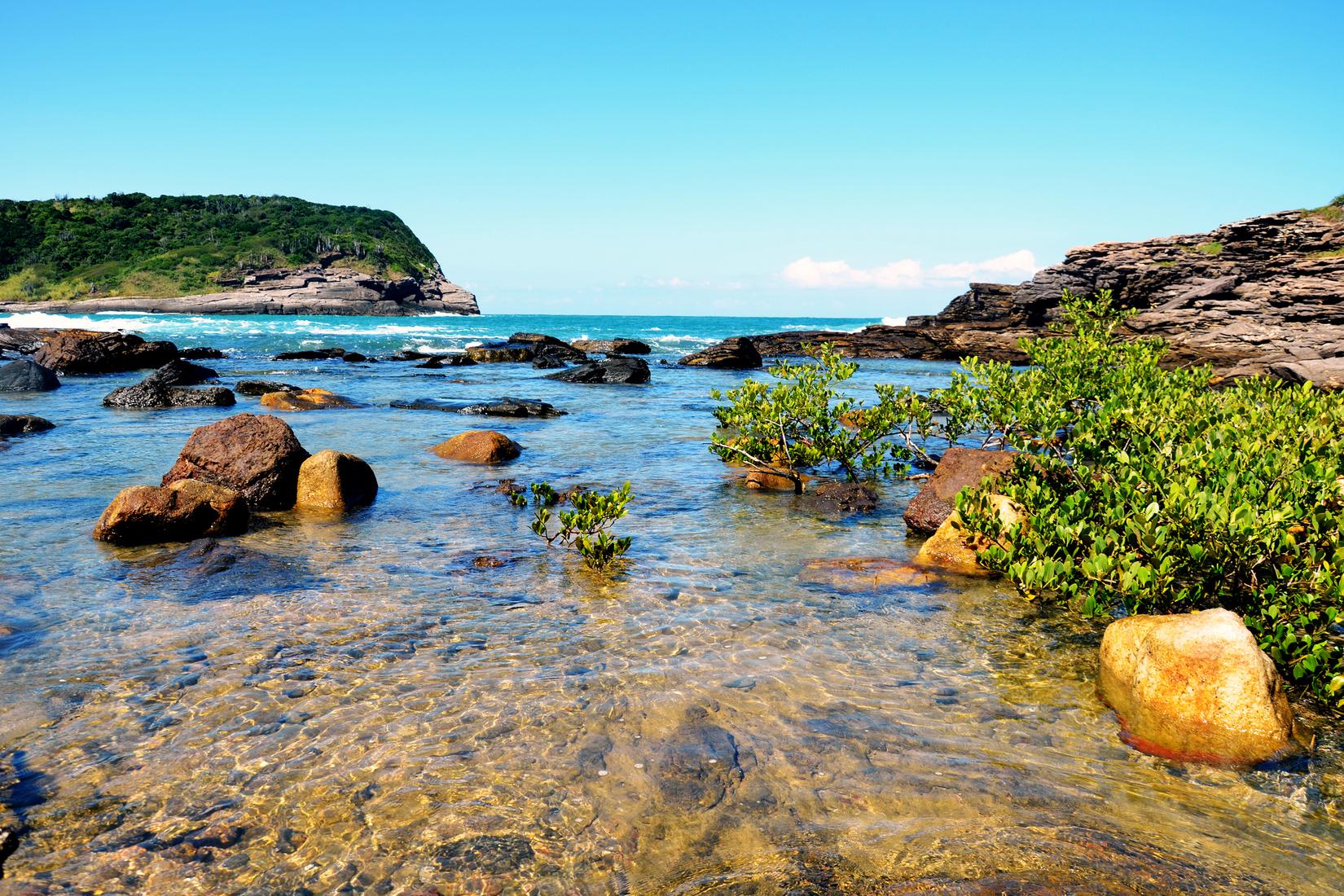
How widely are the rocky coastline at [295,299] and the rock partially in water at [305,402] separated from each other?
10008 cm

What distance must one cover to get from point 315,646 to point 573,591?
8.17 feet

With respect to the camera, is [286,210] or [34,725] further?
[286,210]

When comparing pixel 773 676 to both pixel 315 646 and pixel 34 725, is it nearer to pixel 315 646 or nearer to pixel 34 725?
pixel 315 646

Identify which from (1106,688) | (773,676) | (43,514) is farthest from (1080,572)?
(43,514)

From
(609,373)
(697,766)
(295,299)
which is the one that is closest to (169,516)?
(697,766)

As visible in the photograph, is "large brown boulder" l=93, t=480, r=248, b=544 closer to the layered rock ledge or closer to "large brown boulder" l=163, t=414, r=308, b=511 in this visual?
Result: "large brown boulder" l=163, t=414, r=308, b=511

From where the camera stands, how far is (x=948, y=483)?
10.3 m

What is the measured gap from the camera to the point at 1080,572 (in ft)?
22.5

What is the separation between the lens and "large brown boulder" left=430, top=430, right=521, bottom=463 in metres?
15.1

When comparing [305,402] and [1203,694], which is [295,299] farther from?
[1203,694]

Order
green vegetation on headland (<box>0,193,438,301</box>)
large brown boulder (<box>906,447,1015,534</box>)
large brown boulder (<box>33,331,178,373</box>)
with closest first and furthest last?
large brown boulder (<box>906,447,1015,534</box>) → large brown boulder (<box>33,331,178,373</box>) → green vegetation on headland (<box>0,193,438,301</box>)

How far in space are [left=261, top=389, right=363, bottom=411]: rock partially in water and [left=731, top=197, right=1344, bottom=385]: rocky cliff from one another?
105 ft

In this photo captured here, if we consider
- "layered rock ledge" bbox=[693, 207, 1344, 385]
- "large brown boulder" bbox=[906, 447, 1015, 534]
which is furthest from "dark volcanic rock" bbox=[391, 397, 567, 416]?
"layered rock ledge" bbox=[693, 207, 1344, 385]

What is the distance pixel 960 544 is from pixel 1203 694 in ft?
12.4
